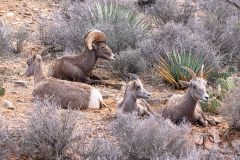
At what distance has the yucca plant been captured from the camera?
12.3 m

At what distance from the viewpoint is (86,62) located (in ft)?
41.1

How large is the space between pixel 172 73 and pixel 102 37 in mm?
1590

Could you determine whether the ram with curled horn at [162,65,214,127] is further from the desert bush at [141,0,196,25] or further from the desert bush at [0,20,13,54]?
the desert bush at [141,0,196,25]

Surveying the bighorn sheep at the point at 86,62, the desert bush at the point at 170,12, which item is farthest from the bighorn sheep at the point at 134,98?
the desert bush at the point at 170,12

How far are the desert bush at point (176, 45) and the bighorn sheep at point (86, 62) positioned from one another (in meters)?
1.36

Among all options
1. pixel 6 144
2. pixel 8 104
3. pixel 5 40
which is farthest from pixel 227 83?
pixel 5 40

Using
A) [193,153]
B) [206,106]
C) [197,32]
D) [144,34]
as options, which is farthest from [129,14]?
[193,153]

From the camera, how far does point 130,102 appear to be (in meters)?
9.83

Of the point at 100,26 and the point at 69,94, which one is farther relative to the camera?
the point at 100,26

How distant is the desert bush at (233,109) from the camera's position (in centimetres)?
930

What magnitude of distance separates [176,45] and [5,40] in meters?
4.09

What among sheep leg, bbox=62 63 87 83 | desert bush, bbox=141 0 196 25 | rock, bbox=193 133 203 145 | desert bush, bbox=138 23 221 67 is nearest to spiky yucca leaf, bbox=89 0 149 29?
desert bush, bbox=138 23 221 67

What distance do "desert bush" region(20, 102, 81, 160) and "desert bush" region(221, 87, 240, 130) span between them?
8.78 feet

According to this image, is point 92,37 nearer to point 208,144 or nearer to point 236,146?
point 208,144
